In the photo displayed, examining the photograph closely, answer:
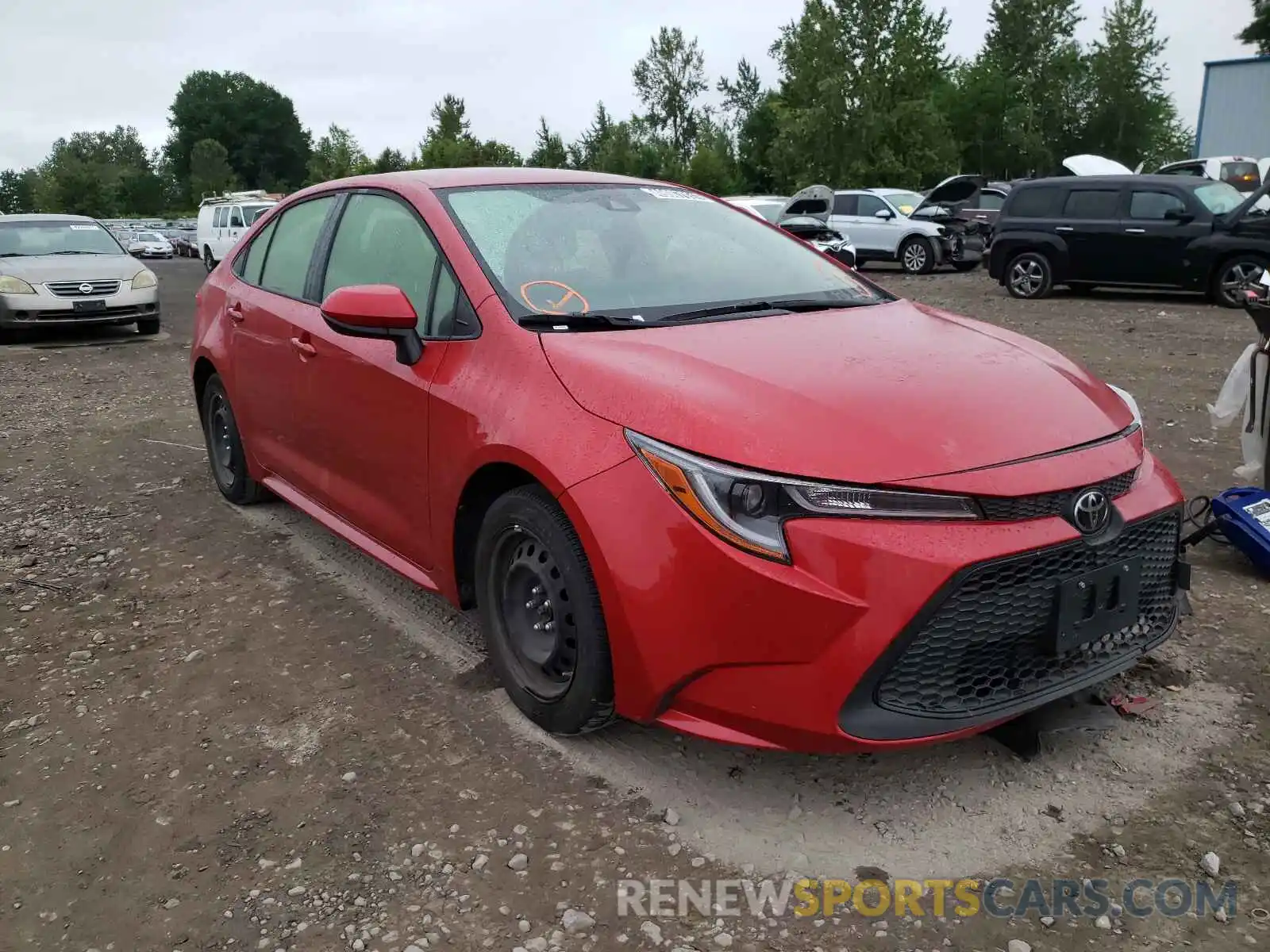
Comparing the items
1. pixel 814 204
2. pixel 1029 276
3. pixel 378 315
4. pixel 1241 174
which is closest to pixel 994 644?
pixel 378 315

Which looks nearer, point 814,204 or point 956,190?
point 814,204

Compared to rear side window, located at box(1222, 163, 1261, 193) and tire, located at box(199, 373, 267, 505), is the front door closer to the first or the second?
tire, located at box(199, 373, 267, 505)

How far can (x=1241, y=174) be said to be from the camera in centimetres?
1995

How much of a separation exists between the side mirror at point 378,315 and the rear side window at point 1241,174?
1971 centimetres

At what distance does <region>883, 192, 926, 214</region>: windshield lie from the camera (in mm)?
20000

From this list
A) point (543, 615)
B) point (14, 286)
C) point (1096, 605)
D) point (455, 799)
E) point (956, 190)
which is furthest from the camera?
point (956, 190)

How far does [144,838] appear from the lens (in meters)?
2.62

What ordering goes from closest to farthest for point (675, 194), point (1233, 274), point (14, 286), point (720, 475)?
point (720, 475)
point (675, 194)
point (14, 286)
point (1233, 274)

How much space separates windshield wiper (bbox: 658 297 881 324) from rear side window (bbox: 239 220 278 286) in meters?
2.40

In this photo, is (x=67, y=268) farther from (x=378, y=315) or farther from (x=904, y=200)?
(x=904, y=200)

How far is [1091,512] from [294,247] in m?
3.35

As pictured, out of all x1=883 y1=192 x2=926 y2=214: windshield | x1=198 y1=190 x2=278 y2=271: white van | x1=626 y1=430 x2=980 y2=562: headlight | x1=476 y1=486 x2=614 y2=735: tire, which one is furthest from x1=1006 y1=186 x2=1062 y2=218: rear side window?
x1=198 y1=190 x2=278 y2=271: white van

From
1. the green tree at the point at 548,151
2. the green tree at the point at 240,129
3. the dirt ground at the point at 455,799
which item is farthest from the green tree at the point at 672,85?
the dirt ground at the point at 455,799

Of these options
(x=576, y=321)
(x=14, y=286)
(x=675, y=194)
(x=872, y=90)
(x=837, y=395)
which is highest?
(x=872, y=90)
